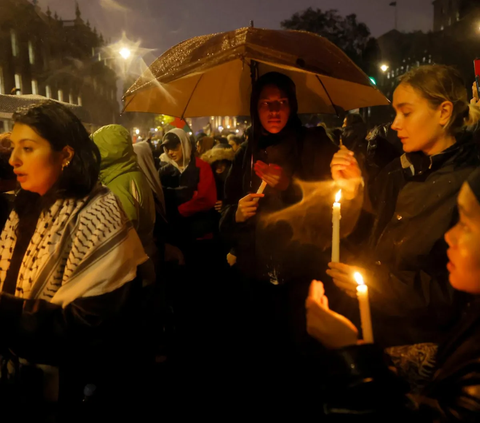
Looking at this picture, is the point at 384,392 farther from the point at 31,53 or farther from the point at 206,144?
the point at 31,53

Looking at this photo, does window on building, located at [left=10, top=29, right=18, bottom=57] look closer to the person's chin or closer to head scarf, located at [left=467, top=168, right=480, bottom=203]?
the person's chin

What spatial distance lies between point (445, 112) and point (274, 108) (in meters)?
1.36

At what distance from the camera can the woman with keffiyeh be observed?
180 centimetres

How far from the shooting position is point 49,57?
52.1m

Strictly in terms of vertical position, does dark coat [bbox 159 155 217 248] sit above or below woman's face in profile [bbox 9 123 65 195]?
below

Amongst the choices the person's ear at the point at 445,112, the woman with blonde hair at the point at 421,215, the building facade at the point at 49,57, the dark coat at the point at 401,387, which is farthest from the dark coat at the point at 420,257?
the building facade at the point at 49,57

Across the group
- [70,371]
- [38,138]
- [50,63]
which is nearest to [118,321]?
[70,371]

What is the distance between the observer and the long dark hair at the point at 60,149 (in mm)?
1918

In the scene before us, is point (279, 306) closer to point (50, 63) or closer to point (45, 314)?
point (45, 314)

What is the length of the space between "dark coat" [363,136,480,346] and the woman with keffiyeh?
1.27m

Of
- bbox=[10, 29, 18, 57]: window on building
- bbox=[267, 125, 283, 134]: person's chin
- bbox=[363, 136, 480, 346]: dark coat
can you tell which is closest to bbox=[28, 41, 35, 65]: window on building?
bbox=[10, 29, 18, 57]: window on building

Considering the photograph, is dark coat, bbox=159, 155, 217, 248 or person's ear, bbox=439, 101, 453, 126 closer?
person's ear, bbox=439, 101, 453, 126

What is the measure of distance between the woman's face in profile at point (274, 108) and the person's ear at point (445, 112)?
4.23ft

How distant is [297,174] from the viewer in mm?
3133
